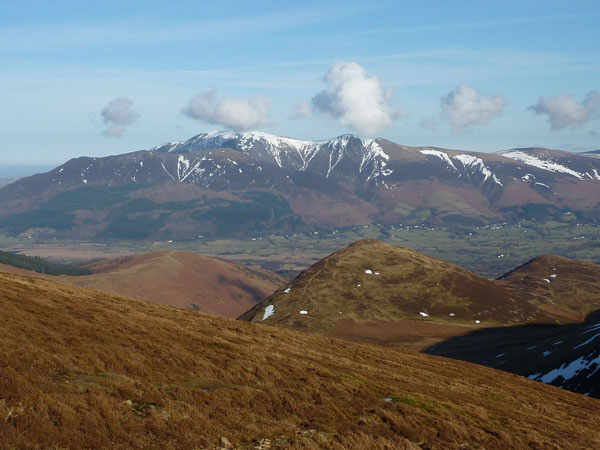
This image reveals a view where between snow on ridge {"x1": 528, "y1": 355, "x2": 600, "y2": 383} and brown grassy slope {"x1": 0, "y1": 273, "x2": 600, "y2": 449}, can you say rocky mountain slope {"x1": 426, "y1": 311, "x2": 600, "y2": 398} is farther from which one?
brown grassy slope {"x1": 0, "y1": 273, "x2": 600, "y2": 449}

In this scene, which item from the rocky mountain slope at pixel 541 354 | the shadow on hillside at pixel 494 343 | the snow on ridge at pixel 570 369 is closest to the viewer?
the rocky mountain slope at pixel 541 354

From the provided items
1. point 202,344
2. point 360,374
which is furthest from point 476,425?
point 202,344

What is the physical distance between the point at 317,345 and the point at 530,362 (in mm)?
63031

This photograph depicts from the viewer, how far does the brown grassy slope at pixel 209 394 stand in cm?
2658

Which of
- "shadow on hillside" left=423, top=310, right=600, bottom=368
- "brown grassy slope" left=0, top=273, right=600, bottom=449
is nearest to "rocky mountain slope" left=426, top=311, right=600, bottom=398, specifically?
"shadow on hillside" left=423, top=310, right=600, bottom=368

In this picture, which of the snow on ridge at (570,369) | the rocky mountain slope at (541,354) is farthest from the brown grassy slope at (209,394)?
the snow on ridge at (570,369)

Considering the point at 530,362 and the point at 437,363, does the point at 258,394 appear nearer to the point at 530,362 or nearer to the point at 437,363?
the point at 437,363

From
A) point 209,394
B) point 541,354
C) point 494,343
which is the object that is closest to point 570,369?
point 541,354

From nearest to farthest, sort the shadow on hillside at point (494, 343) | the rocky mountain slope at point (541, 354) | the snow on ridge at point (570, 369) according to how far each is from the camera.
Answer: the rocky mountain slope at point (541, 354) < the snow on ridge at point (570, 369) < the shadow on hillside at point (494, 343)

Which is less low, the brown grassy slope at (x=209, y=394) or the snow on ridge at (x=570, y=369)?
the brown grassy slope at (x=209, y=394)

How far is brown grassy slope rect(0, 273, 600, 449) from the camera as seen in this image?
26.6 m

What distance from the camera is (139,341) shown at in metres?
41.8

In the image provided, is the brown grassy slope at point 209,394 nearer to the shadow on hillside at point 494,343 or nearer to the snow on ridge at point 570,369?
the snow on ridge at point 570,369

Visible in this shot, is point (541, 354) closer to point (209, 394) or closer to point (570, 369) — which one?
point (570, 369)
